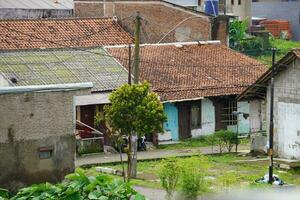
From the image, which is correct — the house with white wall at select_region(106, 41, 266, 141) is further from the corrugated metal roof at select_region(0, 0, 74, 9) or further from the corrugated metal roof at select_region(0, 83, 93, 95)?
the corrugated metal roof at select_region(0, 83, 93, 95)

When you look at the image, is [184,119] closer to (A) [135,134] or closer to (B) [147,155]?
(B) [147,155]

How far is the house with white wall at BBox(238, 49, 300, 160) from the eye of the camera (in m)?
Result: 28.8

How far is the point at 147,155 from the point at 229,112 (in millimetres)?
6032

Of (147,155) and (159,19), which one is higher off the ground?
(159,19)

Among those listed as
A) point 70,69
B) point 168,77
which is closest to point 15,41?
point 70,69

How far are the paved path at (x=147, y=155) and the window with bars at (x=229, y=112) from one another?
279 cm

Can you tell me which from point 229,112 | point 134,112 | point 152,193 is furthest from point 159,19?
point 152,193

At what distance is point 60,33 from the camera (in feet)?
128

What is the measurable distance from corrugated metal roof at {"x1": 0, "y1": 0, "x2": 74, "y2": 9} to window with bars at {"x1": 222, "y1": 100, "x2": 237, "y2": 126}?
12.8m

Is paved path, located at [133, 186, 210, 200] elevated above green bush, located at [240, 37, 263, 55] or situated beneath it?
situated beneath

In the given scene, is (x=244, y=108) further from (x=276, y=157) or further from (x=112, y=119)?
(x=112, y=119)

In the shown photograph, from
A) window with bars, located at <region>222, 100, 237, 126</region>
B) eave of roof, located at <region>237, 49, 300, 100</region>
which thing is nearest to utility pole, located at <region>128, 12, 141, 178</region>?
eave of roof, located at <region>237, 49, 300, 100</region>

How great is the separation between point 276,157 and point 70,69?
9.30 metres

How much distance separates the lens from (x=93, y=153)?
104ft
